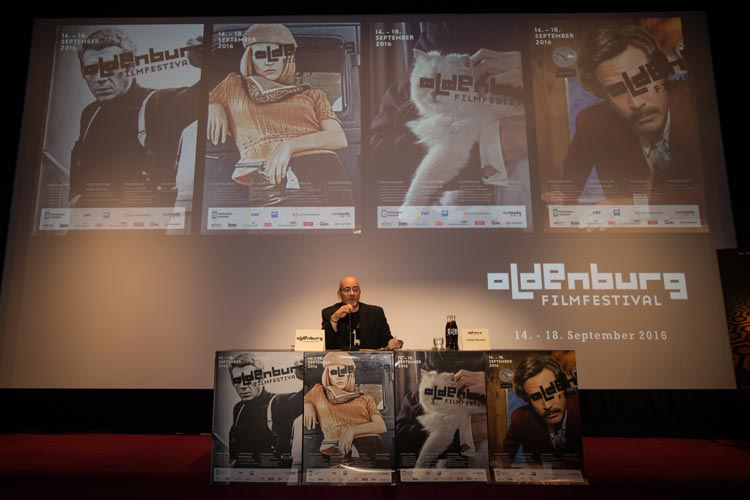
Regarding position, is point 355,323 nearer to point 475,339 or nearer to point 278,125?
point 475,339

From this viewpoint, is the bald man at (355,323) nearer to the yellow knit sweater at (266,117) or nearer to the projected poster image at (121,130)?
the yellow knit sweater at (266,117)

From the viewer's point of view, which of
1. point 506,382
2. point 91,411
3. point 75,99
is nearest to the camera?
point 506,382

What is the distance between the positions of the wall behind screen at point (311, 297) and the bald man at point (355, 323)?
22 cm

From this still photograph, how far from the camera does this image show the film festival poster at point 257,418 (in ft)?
8.27

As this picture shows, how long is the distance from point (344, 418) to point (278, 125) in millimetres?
2699

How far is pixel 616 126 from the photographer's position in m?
4.39

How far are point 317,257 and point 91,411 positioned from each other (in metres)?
2.14

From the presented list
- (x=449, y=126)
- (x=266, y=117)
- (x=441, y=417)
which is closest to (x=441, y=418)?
(x=441, y=417)

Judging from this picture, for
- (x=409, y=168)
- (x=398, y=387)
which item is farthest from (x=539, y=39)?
(x=398, y=387)

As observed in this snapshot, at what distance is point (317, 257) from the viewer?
14.0ft

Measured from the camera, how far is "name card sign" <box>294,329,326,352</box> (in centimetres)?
286

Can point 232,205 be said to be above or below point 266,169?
below

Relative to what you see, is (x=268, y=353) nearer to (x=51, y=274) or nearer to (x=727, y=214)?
(x=51, y=274)

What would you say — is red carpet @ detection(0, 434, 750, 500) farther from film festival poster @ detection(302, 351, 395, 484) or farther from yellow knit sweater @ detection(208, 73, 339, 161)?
yellow knit sweater @ detection(208, 73, 339, 161)
